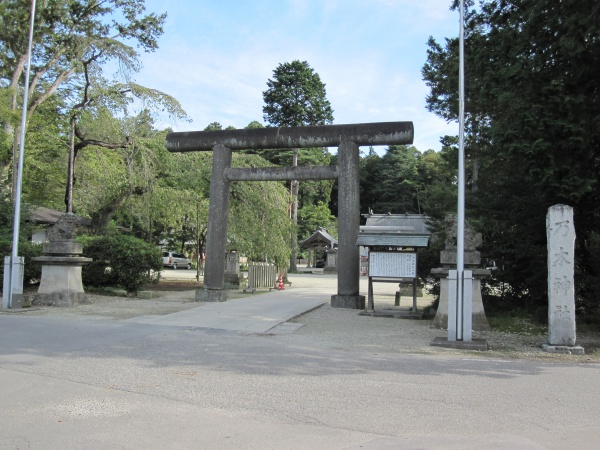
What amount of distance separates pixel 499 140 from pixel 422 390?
6508mm

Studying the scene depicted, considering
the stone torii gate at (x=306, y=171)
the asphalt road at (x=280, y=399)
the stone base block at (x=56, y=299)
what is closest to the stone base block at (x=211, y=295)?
the stone torii gate at (x=306, y=171)

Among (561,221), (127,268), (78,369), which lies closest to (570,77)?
(561,221)

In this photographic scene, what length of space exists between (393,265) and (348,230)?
2.02 meters

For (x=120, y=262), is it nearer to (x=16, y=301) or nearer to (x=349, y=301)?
(x=16, y=301)

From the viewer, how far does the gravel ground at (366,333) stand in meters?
8.37

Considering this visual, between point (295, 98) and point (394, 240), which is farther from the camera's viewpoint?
point (295, 98)

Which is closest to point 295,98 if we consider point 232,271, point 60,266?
point 232,271

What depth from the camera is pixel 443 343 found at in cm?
883

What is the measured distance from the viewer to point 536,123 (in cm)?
980

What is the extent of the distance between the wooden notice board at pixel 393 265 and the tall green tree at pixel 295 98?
28.2m

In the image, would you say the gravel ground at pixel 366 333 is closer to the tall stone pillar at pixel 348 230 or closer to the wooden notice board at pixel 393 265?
the tall stone pillar at pixel 348 230

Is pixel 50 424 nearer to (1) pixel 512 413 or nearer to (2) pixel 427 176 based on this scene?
(1) pixel 512 413

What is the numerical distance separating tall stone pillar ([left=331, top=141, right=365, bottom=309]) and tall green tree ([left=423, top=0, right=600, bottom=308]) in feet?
11.2

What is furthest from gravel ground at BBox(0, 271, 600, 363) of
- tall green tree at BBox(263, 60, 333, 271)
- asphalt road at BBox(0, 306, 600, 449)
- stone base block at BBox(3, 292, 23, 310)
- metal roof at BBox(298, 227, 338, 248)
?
metal roof at BBox(298, 227, 338, 248)
